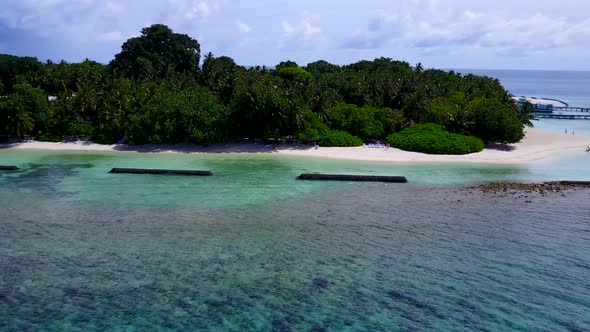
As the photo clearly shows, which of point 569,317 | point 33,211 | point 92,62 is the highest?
point 92,62

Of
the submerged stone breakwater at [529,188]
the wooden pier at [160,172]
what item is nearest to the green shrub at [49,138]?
the wooden pier at [160,172]

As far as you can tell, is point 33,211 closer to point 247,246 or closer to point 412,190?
point 247,246

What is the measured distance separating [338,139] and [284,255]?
33.8 metres

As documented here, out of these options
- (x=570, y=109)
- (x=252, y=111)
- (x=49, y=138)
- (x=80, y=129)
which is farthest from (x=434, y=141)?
(x=570, y=109)

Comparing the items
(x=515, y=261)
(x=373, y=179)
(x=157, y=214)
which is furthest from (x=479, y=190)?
(x=157, y=214)

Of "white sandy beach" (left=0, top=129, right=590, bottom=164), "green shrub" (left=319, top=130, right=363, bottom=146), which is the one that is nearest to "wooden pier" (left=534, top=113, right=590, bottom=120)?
"white sandy beach" (left=0, top=129, right=590, bottom=164)

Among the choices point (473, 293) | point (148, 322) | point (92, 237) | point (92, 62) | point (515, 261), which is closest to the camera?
point (148, 322)

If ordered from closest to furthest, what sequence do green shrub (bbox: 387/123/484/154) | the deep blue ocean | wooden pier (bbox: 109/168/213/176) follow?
the deep blue ocean < wooden pier (bbox: 109/168/213/176) < green shrub (bbox: 387/123/484/154)

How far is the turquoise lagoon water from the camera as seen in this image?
20.6 meters

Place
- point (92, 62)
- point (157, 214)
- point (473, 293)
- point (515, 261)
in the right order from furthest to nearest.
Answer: point (92, 62), point (157, 214), point (515, 261), point (473, 293)

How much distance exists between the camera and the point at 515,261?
2675 centimetres

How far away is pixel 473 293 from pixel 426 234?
823 centimetres

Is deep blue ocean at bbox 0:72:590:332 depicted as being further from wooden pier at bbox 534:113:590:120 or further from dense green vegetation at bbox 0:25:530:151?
wooden pier at bbox 534:113:590:120

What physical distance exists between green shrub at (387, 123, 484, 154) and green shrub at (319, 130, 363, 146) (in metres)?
4.22
